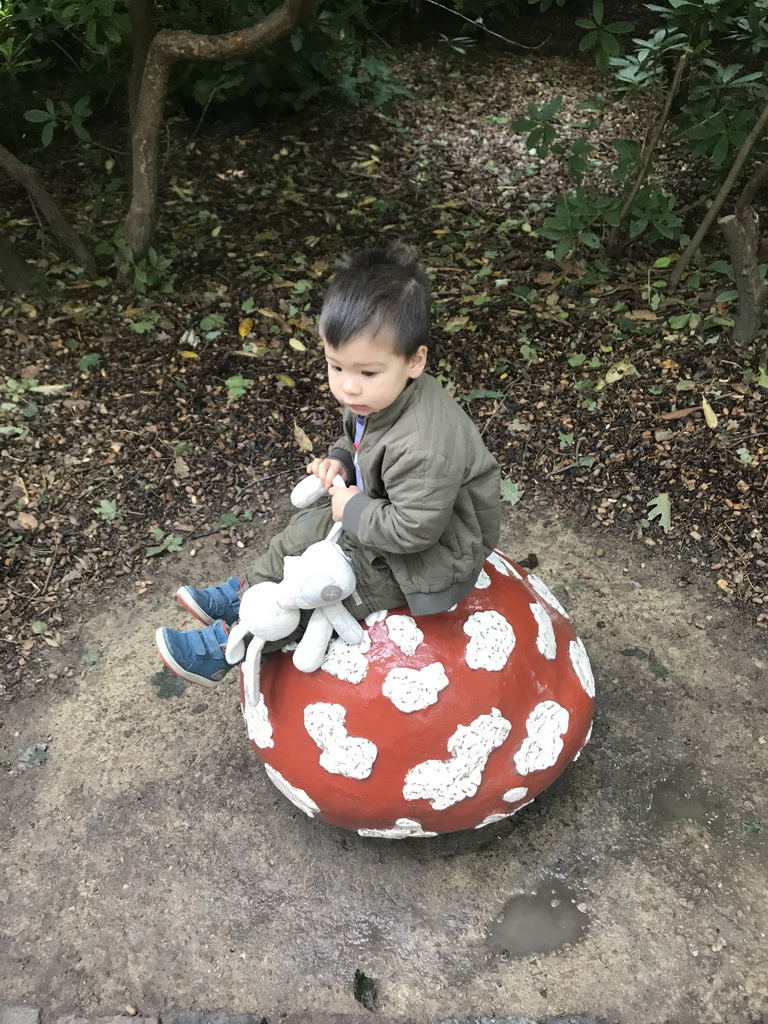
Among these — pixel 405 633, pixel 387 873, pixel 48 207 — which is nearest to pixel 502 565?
pixel 405 633

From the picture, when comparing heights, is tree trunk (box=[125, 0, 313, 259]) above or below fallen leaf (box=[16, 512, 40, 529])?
above

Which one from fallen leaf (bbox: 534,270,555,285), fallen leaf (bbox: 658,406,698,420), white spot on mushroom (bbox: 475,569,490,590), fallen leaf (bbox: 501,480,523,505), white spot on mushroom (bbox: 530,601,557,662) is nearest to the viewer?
white spot on mushroom (bbox: 475,569,490,590)

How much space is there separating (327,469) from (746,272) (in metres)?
3.32

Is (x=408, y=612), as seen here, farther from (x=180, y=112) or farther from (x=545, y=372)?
(x=180, y=112)

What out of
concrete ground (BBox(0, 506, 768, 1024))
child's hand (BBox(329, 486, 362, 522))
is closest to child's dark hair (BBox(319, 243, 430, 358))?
child's hand (BBox(329, 486, 362, 522))

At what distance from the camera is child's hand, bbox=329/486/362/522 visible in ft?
8.27

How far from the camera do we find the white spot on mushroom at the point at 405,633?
2693 millimetres

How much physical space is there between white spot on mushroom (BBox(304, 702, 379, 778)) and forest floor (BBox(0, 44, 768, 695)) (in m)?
1.79

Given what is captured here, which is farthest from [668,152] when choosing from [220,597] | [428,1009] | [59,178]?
[428,1009]

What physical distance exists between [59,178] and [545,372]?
4130 mm

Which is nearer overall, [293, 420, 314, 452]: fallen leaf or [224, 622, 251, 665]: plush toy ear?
[224, 622, 251, 665]: plush toy ear

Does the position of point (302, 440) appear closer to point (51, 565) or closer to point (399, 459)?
point (51, 565)

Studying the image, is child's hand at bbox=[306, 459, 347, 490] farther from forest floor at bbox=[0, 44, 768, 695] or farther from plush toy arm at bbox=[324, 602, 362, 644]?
forest floor at bbox=[0, 44, 768, 695]

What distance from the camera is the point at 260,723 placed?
2941mm
